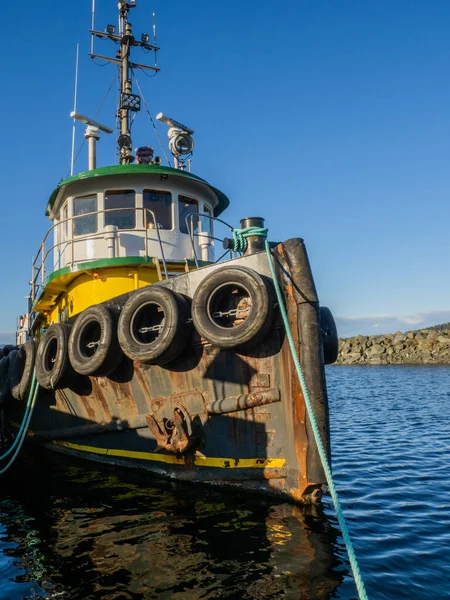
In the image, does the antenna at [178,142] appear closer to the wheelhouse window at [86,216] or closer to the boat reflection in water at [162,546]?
the wheelhouse window at [86,216]

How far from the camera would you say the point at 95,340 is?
7410 millimetres

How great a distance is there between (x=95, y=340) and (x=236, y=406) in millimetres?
2532

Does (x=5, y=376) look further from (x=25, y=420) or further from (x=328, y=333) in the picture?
(x=328, y=333)

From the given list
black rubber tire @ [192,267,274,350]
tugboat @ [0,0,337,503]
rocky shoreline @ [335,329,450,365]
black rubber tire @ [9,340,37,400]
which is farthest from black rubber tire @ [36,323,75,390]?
rocky shoreline @ [335,329,450,365]

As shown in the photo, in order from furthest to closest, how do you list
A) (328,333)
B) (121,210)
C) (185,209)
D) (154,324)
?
(185,209) → (121,210) → (154,324) → (328,333)

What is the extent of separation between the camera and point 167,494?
6602 millimetres

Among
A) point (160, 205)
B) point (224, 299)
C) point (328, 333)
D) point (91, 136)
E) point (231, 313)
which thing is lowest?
point (328, 333)

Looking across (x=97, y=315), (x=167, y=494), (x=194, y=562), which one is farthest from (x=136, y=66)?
(x=194, y=562)

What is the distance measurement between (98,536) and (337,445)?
6763 mm

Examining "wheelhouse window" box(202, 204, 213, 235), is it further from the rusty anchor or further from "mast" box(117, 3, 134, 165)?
the rusty anchor

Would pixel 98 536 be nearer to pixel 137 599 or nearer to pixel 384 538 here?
pixel 137 599

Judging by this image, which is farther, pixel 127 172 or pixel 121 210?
pixel 121 210

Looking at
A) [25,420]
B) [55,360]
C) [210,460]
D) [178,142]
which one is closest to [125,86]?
[178,142]

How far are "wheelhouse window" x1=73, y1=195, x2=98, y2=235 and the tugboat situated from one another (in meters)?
0.02
